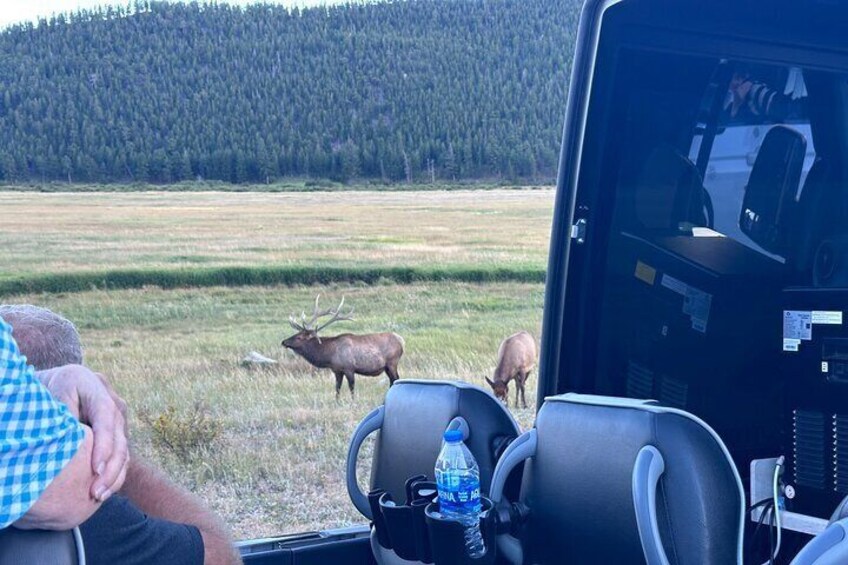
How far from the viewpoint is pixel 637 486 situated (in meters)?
1.83

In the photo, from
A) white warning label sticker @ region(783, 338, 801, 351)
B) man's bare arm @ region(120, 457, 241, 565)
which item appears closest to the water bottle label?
man's bare arm @ region(120, 457, 241, 565)

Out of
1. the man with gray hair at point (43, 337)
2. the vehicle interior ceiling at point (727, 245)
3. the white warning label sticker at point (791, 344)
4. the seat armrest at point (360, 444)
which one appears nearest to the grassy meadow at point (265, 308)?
the seat armrest at point (360, 444)

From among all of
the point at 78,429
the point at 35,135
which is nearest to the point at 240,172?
the point at 35,135

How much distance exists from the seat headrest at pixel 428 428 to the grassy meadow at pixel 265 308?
2.54 m

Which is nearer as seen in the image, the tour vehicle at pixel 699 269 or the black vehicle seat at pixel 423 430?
the black vehicle seat at pixel 423 430

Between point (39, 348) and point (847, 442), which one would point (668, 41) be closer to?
point (847, 442)

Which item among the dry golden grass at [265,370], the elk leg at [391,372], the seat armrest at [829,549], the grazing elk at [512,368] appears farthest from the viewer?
the elk leg at [391,372]

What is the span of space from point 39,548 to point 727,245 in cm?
180

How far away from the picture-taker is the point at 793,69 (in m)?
2.67

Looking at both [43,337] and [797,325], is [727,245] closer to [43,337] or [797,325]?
[797,325]

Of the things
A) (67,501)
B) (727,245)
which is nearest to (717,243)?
(727,245)

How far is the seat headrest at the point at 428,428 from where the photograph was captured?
2.46 meters

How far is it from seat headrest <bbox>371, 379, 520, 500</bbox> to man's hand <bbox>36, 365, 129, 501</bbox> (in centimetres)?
82

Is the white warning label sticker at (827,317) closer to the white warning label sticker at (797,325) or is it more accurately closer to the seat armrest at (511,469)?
the white warning label sticker at (797,325)
